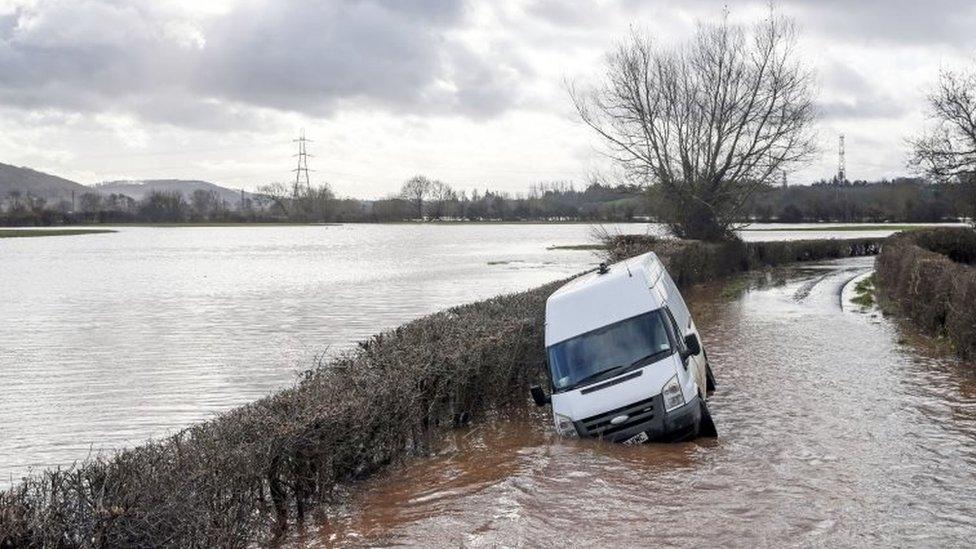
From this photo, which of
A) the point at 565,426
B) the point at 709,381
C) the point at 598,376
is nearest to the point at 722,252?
the point at 709,381

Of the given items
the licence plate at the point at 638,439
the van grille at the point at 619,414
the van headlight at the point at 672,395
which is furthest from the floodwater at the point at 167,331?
the van headlight at the point at 672,395

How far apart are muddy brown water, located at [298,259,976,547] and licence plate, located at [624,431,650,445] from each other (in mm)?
113

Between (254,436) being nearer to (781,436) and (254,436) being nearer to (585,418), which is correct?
(585,418)

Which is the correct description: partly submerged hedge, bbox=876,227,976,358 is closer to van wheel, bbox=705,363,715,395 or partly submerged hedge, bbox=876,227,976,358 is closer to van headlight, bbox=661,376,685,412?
van wheel, bbox=705,363,715,395

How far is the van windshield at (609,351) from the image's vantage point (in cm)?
1325

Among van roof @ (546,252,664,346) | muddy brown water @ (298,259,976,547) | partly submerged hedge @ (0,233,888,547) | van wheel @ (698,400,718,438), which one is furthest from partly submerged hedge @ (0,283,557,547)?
van wheel @ (698,400,718,438)

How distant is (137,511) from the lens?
700 centimetres

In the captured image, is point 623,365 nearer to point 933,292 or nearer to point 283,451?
point 283,451

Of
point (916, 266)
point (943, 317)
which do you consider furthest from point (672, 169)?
point (943, 317)

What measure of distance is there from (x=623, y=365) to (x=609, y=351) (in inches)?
14.1

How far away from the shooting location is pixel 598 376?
43.3ft

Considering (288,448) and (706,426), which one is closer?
(288,448)

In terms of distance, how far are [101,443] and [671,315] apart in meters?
9.24

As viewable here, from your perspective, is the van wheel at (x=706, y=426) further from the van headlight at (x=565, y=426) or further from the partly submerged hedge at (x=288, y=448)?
the partly submerged hedge at (x=288, y=448)
